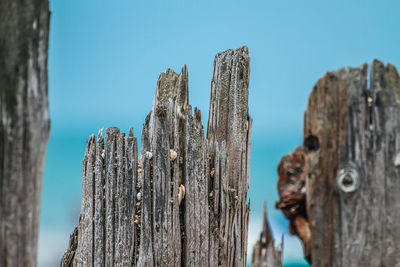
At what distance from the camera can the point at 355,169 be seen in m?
2.79

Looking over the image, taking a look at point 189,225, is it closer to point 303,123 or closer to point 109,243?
point 109,243

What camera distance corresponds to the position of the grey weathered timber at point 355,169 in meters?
2.78

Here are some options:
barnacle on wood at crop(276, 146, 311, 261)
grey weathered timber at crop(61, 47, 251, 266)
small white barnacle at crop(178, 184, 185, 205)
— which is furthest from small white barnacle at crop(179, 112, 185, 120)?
barnacle on wood at crop(276, 146, 311, 261)

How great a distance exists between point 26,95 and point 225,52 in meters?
3.59

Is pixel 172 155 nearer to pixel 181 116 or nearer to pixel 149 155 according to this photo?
pixel 149 155

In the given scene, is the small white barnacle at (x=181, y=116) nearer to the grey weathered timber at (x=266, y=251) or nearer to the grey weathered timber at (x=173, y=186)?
the grey weathered timber at (x=173, y=186)

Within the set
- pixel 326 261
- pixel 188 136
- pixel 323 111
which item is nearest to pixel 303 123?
pixel 323 111

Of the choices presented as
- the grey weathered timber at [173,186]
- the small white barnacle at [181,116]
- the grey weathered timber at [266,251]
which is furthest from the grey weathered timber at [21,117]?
the small white barnacle at [181,116]

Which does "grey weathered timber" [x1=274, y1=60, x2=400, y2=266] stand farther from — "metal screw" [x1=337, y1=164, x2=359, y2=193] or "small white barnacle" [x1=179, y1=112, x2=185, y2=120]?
"small white barnacle" [x1=179, y1=112, x2=185, y2=120]

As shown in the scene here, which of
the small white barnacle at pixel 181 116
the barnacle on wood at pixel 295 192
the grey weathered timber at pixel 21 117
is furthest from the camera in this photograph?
the small white barnacle at pixel 181 116

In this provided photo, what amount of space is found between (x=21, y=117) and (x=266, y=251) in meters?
1.51

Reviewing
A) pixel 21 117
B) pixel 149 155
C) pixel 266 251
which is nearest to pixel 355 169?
pixel 266 251

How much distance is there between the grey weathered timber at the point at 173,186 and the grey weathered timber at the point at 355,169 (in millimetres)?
2409

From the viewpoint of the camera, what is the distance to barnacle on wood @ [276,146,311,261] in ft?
9.63
